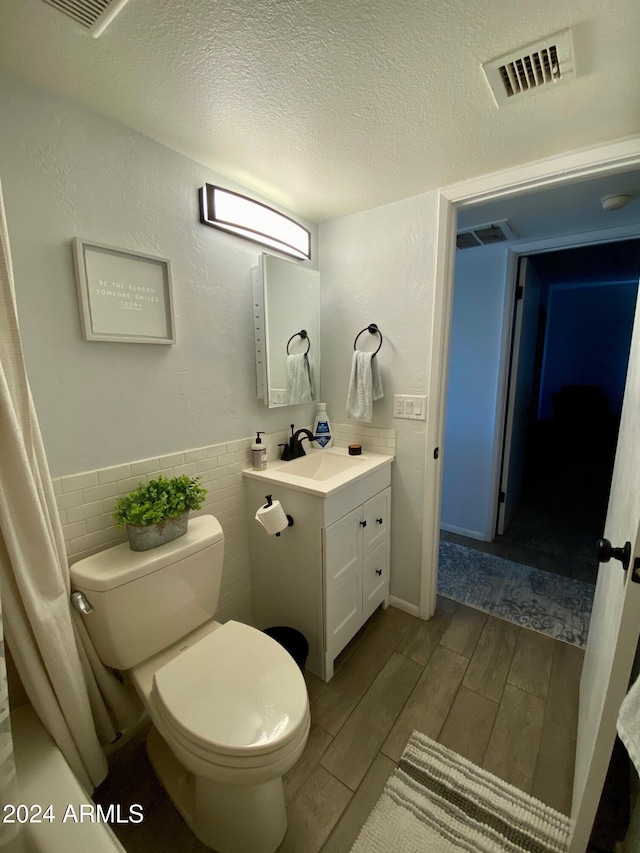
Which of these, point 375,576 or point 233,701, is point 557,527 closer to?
point 375,576

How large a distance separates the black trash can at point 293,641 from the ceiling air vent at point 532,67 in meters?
2.01

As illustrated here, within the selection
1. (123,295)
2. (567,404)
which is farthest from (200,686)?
(567,404)

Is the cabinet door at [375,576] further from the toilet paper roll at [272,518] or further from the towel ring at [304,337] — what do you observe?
the towel ring at [304,337]

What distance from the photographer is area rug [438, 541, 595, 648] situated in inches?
70.5

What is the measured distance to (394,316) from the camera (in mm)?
1724

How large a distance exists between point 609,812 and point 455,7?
2.23 metres

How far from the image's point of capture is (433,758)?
1.17 m

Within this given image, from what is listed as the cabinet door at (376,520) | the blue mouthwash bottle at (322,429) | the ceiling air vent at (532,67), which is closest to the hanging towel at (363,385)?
the blue mouthwash bottle at (322,429)

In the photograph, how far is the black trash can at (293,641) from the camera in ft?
4.61

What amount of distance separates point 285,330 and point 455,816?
1907mm

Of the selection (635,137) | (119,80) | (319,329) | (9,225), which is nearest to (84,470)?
(9,225)

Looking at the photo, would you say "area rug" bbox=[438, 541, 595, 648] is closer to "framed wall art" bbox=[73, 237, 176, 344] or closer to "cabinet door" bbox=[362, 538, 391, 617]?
"cabinet door" bbox=[362, 538, 391, 617]

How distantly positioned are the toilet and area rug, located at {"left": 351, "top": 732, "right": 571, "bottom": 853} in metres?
0.33

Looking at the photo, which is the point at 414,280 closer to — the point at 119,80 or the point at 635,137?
the point at 635,137
